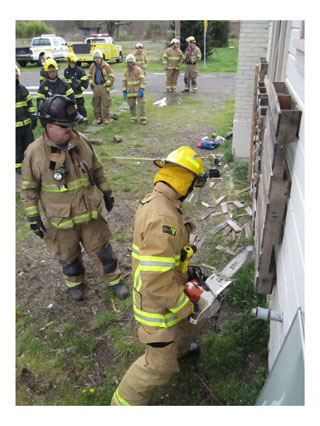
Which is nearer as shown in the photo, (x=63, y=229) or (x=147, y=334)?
(x=147, y=334)

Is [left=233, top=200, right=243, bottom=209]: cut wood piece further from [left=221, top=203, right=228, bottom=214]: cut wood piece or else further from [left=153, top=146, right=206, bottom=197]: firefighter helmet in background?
[left=153, top=146, right=206, bottom=197]: firefighter helmet in background

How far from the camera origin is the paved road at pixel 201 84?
15086 millimetres

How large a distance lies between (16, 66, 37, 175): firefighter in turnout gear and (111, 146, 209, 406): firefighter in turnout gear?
5129 millimetres

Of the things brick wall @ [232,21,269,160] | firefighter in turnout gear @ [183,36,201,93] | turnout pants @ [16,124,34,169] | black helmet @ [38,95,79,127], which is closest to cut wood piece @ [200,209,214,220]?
brick wall @ [232,21,269,160]

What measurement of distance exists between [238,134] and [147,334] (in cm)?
610

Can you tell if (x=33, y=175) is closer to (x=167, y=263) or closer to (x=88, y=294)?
(x=88, y=294)

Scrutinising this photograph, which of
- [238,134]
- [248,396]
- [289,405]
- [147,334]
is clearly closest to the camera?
[289,405]

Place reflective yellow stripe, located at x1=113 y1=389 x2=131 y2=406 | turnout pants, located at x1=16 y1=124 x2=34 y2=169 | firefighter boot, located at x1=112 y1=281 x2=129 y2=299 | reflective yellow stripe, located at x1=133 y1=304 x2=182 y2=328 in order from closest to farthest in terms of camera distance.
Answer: reflective yellow stripe, located at x1=133 y1=304 x2=182 y2=328 < reflective yellow stripe, located at x1=113 y1=389 x2=131 y2=406 < firefighter boot, located at x1=112 y1=281 x2=129 y2=299 < turnout pants, located at x1=16 y1=124 x2=34 y2=169

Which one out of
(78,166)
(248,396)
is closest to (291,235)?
(248,396)

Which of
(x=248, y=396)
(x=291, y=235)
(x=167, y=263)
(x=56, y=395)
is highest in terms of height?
(x=291, y=235)

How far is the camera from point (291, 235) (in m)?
2.42

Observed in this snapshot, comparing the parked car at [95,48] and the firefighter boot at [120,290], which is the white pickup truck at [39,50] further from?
the firefighter boot at [120,290]

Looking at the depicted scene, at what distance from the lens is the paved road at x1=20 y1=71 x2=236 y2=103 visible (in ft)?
49.5

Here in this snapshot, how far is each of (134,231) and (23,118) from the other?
5.35m
